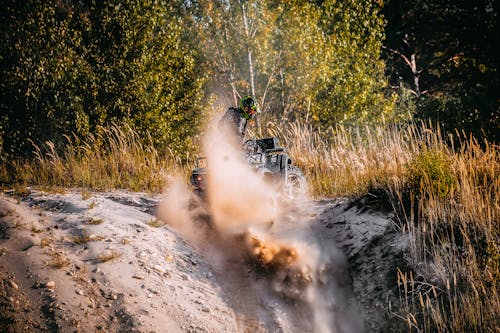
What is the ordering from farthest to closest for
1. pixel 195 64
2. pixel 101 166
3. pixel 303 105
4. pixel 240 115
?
1. pixel 303 105
2. pixel 195 64
3. pixel 101 166
4. pixel 240 115

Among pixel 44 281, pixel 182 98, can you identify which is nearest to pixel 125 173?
pixel 182 98

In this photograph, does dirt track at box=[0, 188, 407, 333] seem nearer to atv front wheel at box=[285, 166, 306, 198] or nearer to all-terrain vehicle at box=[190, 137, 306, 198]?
all-terrain vehicle at box=[190, 137, 306, 198]

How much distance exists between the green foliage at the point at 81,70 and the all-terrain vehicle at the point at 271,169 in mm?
4505

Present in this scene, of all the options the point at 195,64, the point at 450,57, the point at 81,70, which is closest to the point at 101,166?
the point at 81,70

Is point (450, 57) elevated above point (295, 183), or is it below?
above

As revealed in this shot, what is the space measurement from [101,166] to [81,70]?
2.95 m

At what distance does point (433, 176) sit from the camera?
604 centimetres

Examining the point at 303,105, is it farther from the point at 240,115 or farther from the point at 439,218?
the point at 439,218

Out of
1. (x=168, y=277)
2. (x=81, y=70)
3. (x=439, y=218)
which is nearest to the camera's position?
(x=168, y=277)

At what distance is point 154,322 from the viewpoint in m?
4.55

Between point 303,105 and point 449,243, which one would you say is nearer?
point 449,243

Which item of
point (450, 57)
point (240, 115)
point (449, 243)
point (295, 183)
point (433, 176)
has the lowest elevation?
point (449, 243)

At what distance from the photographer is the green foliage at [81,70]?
11.3 m

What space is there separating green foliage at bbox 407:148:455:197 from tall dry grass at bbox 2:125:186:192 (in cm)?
626
